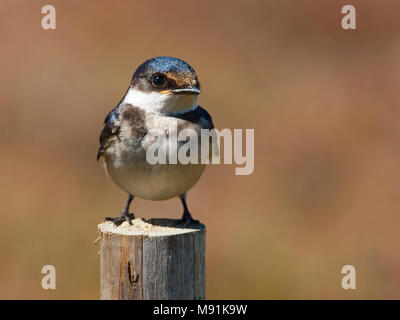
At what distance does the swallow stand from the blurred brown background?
3.90 metres

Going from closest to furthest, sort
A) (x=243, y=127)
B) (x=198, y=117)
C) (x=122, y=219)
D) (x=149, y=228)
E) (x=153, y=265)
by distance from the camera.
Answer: (x=153, y=265) → (x=149, y=228) → (x=122, y=219) → (x=198, y=117) → (x=243, y=127)

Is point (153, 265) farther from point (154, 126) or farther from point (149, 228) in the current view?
point (154, 126)

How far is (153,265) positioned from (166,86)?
1254mm

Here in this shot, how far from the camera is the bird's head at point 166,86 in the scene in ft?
14.5

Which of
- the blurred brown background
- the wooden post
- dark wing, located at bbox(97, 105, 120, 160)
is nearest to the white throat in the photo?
dark wing, located at bbox(97, 105, 120, 160)

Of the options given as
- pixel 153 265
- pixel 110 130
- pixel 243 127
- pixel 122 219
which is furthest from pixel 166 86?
pixel 243 127

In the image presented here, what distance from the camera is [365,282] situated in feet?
28.4

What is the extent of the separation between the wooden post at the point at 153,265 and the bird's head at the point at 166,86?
941mm

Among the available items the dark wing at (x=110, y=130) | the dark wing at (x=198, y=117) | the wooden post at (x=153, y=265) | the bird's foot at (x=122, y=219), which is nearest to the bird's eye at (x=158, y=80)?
the dark wing at (x=198, y=117)

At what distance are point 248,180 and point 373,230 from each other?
2.03 m

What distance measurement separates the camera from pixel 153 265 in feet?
12.6

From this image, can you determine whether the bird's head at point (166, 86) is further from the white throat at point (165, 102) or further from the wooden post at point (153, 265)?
the wooden post at point (153, 265)

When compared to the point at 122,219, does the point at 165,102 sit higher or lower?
higher
